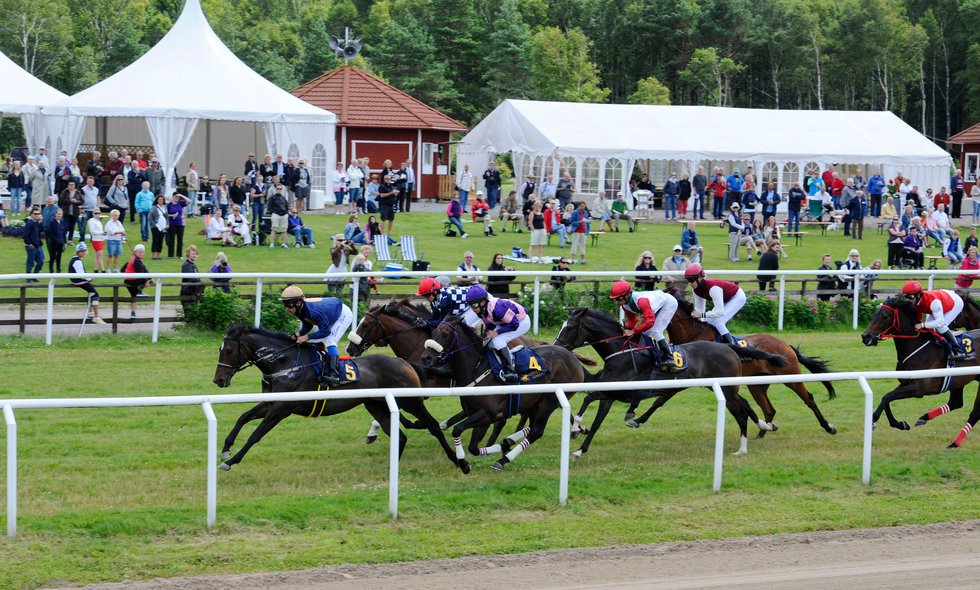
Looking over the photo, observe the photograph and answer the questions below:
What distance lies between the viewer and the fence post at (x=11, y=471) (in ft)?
24.4

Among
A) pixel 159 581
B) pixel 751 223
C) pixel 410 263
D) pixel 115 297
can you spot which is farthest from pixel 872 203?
pixel 159 581

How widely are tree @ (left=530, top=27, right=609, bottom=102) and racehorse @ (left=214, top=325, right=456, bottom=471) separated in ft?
130

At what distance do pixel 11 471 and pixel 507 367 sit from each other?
4.06m

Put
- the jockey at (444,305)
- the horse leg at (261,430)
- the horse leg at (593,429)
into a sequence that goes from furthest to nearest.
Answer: the jockey at (444,305) < the horse leg at (593,429) < the horse leg at (261,430)

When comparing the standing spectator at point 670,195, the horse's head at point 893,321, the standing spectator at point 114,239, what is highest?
the standing spectator at point 670,195

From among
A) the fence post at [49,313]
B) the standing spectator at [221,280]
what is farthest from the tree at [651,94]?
the fence post at [49,313]

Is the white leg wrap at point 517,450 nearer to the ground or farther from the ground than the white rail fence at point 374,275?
nearer to the ground

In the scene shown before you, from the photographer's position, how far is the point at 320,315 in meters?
9.94

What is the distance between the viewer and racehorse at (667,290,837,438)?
11477 mm

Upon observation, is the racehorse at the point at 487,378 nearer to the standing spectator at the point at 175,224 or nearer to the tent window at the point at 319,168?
the standing spectator at the point at 175,224

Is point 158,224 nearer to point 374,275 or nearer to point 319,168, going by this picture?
point 374,275

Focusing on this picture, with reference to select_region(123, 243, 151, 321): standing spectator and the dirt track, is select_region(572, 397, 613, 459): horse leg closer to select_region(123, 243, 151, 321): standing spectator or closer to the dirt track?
the dirt track

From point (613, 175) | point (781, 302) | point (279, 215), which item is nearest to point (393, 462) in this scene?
point (781, 302)

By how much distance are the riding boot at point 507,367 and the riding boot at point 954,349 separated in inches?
154
